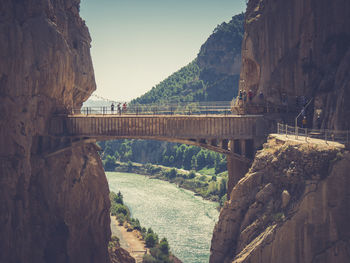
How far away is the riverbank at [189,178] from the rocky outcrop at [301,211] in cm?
5496

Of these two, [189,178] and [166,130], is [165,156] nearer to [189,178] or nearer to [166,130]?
[189,178]

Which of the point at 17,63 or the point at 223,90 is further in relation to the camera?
the point at 223,90

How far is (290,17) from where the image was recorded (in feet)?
95.3

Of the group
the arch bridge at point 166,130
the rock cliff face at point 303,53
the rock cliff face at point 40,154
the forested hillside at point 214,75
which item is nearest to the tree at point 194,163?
the forested hillside at point 214,75

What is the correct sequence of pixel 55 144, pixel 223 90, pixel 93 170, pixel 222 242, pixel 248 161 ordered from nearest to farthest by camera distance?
1. pixel 222 242
2. pixel 248 161
3. pixel 55 144
4. pixel 93 170
5. pixel 223 90

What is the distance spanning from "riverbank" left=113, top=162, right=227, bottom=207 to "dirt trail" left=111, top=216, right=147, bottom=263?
77.8 feet

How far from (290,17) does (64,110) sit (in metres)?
15.8

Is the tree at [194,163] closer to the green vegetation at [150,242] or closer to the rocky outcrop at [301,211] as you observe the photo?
the green vegetation at [150,242]

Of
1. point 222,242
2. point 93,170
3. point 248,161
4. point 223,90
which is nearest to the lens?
point 222,242

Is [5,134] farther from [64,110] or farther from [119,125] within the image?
[119,125]

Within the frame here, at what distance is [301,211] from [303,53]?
11474 mm

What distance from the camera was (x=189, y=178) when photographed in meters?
104

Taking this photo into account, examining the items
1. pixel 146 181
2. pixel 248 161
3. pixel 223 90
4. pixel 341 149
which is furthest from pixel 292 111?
pixel 223 90

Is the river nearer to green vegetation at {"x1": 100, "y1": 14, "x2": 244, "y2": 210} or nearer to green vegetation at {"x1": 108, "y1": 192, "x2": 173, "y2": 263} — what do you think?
green vegetation at {"x1": 108, "y1": 192, "x2": 173, "y2": 263}
